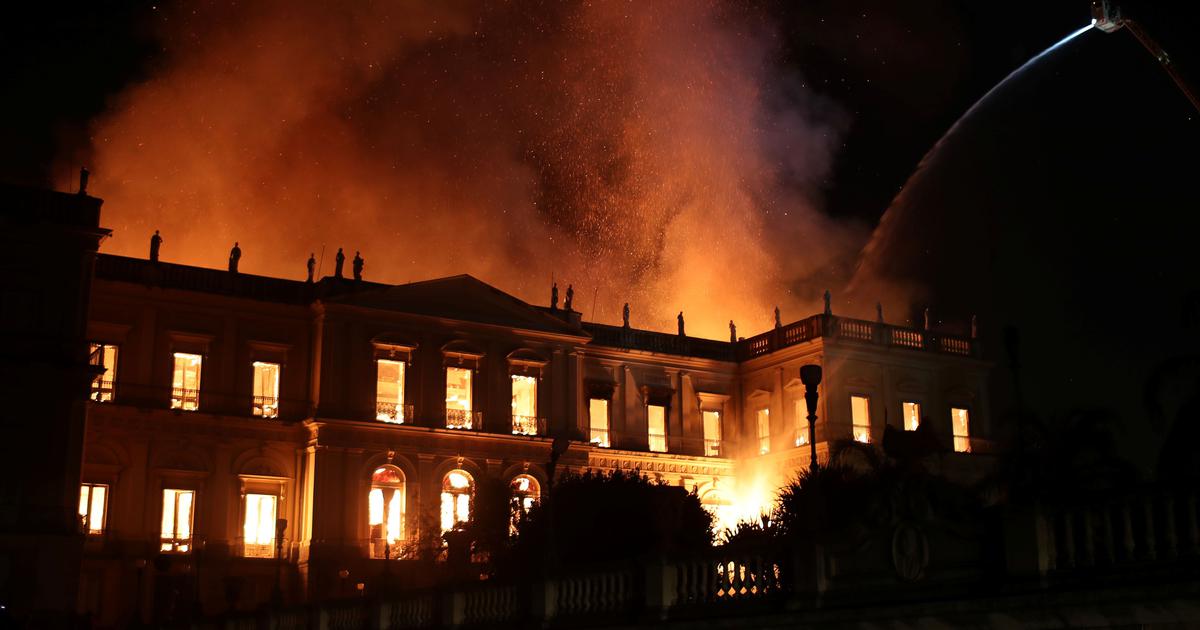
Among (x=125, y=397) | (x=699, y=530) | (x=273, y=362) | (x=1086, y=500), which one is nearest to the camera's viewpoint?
(x=1086, y=500)

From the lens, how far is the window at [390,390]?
43688 millimetres

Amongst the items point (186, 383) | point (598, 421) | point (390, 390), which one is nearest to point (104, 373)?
point (186, 383)

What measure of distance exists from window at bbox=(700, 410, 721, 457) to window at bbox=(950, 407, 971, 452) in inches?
355

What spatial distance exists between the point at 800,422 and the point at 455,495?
13.5 meters

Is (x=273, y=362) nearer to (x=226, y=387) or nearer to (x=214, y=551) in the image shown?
(x=226, y=387)

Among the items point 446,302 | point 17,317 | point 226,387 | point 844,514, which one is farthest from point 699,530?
point 17,317

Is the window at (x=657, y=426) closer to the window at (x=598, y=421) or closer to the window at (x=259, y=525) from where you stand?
the window at (x=598, y=421)

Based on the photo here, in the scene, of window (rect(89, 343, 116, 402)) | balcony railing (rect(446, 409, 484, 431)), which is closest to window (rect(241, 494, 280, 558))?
window (rect(89, 343, 116, 402))

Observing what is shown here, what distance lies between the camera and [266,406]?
4288 centimetres

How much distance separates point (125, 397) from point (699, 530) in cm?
1787

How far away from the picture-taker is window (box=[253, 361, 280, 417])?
140 feet

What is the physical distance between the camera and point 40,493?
115ft

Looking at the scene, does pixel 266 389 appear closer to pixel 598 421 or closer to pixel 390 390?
pixel 390 390

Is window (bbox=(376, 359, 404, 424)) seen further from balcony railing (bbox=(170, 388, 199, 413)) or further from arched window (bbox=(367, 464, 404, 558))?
balcony railing (bbox=(170, 388, 199, 413))
